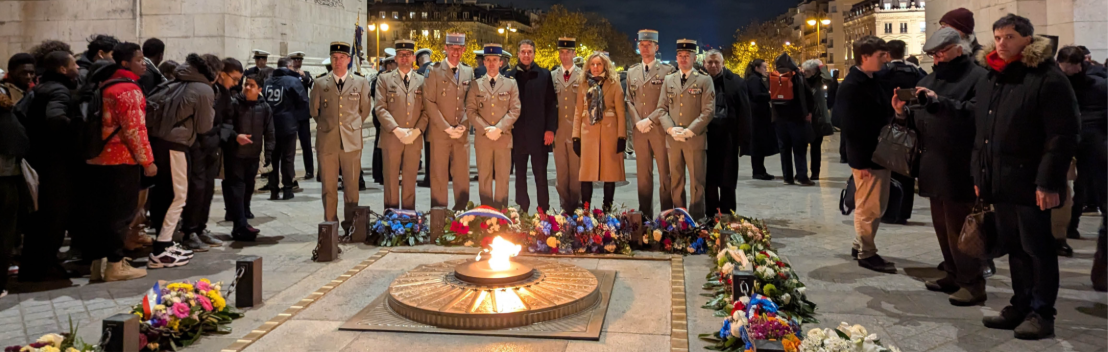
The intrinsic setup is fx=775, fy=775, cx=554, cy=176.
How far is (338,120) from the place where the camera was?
25.3 feet

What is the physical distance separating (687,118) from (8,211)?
18.7ft

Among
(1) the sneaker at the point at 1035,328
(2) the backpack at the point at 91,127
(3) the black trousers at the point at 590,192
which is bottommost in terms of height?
(1) the sneaker at the point at 1035,328

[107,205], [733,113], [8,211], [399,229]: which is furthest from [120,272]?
[733,113]

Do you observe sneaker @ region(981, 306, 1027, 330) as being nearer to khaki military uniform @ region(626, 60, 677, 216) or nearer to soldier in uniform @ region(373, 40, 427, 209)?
khaki military uniform @ region(626, 60, 677, 216)

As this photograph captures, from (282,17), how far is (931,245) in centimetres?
1140

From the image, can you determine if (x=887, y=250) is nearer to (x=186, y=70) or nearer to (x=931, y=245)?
(x=931, y=245)

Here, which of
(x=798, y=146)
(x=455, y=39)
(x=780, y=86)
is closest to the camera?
(x=455, y=39)

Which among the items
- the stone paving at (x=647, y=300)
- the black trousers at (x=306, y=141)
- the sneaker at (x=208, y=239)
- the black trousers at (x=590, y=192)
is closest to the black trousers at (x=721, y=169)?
the stone paving at (x=647, y=300)

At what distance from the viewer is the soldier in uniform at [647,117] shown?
26.0ft

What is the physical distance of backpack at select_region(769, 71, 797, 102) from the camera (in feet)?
37.7

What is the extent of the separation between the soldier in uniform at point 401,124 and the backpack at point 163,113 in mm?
1856

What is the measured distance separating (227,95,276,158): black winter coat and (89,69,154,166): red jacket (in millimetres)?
2078

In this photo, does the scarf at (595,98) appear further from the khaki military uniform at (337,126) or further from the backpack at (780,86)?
the backpack at (780,86)

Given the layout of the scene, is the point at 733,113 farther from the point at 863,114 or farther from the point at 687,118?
the point at 863,114
